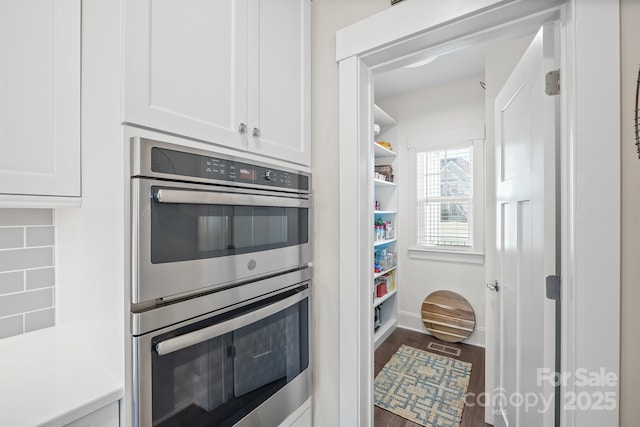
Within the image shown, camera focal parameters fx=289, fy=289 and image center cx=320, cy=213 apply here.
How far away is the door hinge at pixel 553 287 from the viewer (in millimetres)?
947

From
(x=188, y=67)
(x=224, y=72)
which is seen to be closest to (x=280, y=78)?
(x=224, y=72)

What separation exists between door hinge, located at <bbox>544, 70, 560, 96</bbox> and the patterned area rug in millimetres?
1922

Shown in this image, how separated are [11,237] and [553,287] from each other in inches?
74.4

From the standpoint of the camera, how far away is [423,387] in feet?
7.16

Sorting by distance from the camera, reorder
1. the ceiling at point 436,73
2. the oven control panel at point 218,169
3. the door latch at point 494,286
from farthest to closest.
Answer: the ceiling at point 436,73
the door latch at point 494,286
the oven control panel at point 218,169

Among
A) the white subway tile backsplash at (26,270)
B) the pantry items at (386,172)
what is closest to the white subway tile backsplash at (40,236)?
the white subway tile backsplash at (26,270)

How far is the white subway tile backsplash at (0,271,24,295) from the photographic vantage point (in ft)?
3.34

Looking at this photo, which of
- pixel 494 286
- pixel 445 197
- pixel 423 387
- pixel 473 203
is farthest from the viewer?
pixel 445 197

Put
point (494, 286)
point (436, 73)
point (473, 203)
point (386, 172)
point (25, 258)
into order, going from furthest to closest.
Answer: point (386, 172) → point (473, 203) → point (436, 73) → point (494, 286) → point (25, 258)

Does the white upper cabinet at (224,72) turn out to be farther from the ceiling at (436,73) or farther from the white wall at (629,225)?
the ceiling at (436,73)

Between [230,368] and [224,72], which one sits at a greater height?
[224,72]

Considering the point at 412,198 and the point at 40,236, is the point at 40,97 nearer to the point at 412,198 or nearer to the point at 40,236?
the point at 40,236

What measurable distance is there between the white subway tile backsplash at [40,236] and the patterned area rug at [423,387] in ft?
6.86

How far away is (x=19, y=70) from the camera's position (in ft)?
2.60
